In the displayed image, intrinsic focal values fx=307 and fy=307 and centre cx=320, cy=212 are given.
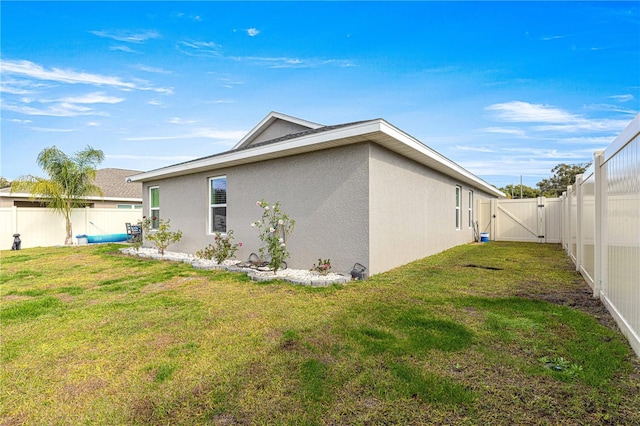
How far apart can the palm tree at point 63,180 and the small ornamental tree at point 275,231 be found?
11.2 m

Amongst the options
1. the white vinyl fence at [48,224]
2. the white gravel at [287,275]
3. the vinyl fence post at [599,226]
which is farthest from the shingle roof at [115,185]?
the vinyl fence post at [599,226]

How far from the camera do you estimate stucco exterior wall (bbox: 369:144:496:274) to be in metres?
6.05

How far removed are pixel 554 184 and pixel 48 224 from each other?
1776 inches

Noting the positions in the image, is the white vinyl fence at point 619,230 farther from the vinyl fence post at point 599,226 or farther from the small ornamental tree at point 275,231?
the small ornamental tree at point 275,231

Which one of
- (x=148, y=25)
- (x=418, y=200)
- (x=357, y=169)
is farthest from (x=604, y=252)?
(x=148, y=25)

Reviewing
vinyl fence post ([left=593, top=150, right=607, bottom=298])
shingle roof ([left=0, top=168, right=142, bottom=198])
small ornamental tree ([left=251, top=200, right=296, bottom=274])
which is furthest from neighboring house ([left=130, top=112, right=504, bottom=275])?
shingle roof ([left=0, top=168, right=142, bottom=198])

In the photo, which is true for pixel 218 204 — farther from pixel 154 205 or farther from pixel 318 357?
pixel 318 357

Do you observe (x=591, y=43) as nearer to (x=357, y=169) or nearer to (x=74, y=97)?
(x=357, y=169)

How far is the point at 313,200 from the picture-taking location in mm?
6539

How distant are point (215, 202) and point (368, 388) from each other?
7.80 meters

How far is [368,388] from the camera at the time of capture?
220 centimetres

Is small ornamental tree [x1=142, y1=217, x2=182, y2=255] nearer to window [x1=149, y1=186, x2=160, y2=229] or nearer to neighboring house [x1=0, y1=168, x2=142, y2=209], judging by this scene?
window [x1=149, y1=186, x2=160, y2=229]

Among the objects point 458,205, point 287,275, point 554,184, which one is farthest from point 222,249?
point 554,184

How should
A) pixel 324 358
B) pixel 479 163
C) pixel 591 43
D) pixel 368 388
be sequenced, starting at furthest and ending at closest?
pixel 479 163, pixel 591 43, pixel 324 358, pixel 368 388
